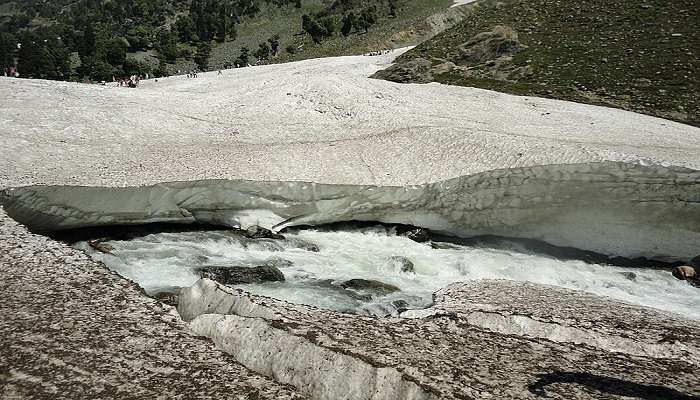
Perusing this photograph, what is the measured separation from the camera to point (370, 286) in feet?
57.4

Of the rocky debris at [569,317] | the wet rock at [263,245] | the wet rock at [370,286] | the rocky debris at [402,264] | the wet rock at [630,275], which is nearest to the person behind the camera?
the rocky debris at [569,317]

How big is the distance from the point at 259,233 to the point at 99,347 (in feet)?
38.7

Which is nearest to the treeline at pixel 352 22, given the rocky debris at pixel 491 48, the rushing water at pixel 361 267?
the rocky debris at pixel 491 48

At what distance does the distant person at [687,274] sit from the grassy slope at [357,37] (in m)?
73.5

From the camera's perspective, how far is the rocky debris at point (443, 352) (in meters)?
9.34

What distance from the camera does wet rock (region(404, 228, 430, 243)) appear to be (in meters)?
22.8

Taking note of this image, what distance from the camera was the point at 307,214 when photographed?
2316 centimetres

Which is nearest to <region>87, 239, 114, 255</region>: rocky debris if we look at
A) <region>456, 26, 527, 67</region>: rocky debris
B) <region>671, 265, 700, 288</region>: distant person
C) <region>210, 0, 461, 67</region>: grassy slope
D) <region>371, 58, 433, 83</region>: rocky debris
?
<region>671, 265, 700, 288</region>: distant person

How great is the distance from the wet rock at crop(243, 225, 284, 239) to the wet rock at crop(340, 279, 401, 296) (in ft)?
17.6

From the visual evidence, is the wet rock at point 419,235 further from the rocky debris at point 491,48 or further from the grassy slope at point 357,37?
the grassy slope at point 357,37

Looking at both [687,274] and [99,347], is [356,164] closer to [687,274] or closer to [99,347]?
[687,274]

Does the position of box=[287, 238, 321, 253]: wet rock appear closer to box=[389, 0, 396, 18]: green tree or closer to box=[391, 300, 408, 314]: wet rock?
box=[391, 300, 408, 314]: wet rock

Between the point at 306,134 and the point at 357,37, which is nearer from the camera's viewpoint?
the point at 306,134

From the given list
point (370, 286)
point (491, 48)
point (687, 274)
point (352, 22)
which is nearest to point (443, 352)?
point (370, 286)
